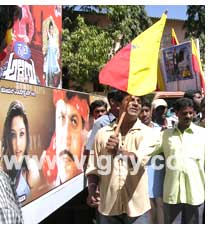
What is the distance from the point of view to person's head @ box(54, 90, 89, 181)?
453 centimetres

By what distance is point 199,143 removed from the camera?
12.9ft

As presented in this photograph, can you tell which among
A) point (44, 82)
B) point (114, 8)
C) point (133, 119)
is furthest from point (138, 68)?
point (114, 8)

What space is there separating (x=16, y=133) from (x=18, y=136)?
0.04 m

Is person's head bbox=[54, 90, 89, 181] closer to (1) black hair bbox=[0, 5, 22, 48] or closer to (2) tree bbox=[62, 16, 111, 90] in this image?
(1) black hair bbox=[0, 5, 22, 48]

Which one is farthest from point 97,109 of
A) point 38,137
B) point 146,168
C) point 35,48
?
point 35,48

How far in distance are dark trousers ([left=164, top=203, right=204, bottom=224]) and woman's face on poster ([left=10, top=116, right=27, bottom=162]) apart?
1325mm

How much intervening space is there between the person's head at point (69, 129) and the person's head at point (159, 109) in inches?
32.6

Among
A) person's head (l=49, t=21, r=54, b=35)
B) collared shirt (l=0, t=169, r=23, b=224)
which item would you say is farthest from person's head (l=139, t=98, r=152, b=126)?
person's head (l=49, t=21, r=54, b=35)

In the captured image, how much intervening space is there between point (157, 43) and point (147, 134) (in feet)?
3.01

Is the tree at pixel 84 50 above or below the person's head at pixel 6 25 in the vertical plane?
above

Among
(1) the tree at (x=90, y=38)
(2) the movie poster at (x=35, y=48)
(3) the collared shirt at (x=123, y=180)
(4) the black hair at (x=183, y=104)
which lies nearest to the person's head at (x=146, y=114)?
(4) the black hair at (x=183, y=104)

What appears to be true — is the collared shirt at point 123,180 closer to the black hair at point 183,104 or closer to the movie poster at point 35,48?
the black hair at point 183,104

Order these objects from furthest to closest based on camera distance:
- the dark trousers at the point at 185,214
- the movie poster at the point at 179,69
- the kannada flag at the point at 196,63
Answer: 1. the movie poster at the point at 179,69
2. the kannada flag at the point at 196,63
3. the dark trousers at the point at 185,214

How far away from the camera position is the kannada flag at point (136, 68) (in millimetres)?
3830
